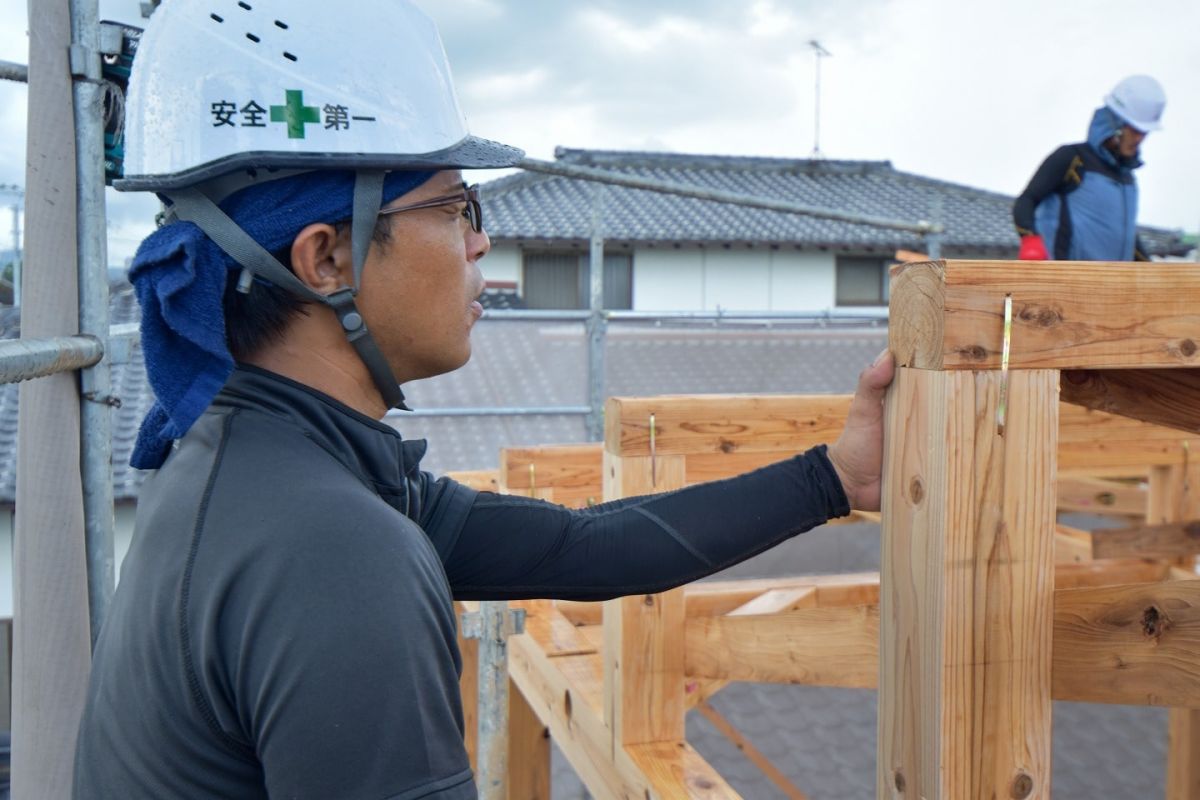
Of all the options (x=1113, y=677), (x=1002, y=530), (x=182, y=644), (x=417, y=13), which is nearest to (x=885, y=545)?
(x=1002, y=530)

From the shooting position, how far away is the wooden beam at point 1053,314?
1201mm

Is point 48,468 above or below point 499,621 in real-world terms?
above

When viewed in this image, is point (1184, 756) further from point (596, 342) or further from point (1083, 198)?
point (596, 342)

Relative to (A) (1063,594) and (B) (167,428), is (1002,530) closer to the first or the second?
(A) (1063,594)

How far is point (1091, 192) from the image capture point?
538 cm

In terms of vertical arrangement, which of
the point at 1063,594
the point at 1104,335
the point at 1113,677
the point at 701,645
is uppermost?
the point at 1104,335

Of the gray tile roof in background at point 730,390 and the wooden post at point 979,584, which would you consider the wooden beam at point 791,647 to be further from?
the gray tile roof in background at point 730,390

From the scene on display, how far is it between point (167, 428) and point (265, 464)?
18 cm

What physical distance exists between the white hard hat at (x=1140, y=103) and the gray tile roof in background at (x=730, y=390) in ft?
11.1

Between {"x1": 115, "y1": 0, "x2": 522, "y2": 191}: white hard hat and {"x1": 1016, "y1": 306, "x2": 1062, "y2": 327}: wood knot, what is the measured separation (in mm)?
755

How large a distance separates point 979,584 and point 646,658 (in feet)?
4.06

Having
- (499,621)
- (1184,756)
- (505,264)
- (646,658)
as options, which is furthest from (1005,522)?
(505,264)

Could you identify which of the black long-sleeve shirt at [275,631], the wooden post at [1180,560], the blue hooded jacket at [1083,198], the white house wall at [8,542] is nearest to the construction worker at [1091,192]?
the blue hooded jacket at [1083,198]

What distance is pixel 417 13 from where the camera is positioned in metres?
1.46
